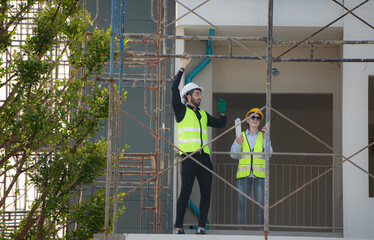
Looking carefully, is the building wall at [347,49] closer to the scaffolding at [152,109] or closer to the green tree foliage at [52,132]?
the scaffolding at [152,109]

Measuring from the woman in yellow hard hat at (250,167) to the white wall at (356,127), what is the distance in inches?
63.1

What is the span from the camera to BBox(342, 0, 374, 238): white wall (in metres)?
12.1

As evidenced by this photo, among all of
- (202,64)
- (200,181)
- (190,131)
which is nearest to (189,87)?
(190,131)

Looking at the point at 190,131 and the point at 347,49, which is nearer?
the point at 190,131

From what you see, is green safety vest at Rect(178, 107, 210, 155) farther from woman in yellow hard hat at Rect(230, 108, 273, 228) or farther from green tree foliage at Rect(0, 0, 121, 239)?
green tree foliage at Rect(0, 0, 121, 239)

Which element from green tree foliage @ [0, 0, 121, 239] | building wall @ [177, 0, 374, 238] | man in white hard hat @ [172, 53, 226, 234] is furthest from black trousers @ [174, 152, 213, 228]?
building wall @ [177, 0, 374, 238]

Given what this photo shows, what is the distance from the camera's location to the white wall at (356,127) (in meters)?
12.1

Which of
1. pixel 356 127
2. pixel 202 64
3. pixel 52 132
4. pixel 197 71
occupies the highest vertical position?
pixel 202 64

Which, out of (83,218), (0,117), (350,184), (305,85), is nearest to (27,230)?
(83,218)

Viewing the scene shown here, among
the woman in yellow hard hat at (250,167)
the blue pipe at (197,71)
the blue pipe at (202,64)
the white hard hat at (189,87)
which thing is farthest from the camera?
the blue pipe at (202,64)

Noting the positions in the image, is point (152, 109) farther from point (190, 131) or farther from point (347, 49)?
point (347, 49)

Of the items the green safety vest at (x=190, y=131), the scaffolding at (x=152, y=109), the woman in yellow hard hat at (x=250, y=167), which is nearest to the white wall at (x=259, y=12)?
the scaffolding at (x=152, y=109)

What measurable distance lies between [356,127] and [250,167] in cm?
214

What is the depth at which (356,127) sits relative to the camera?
1237cm
